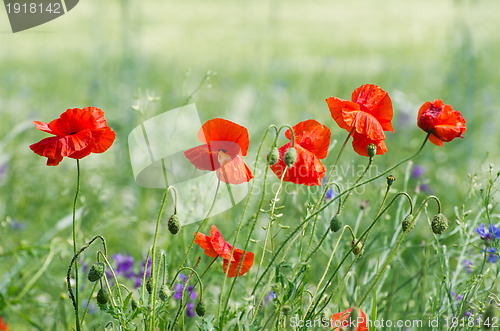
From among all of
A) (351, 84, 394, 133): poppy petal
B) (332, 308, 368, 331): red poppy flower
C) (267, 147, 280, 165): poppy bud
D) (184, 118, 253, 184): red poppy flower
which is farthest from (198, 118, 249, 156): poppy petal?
(332, 308, 368, 331): red poppy flower

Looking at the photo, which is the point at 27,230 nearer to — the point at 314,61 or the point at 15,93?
the point at 15,93

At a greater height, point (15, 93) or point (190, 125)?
point (15, 93)

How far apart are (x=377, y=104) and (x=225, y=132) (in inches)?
10.3

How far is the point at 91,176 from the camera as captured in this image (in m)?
2.64

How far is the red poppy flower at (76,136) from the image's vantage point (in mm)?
842

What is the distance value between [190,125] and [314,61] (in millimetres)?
2852

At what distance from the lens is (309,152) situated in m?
0.95

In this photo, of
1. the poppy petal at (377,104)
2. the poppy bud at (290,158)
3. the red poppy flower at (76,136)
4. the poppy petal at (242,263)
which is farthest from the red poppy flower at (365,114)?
the red poppy flower at (76,136)

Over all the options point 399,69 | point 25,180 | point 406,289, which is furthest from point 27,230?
point 399,69

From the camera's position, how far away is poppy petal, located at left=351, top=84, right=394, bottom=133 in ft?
3.08

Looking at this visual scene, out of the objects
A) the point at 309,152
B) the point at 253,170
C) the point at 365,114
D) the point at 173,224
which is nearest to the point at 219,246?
the point at 173,224

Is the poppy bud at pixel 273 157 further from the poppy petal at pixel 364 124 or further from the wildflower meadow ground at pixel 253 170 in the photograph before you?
the poppy petal at pixel 364 124

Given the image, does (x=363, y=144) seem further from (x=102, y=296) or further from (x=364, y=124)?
(x=102, y=296)

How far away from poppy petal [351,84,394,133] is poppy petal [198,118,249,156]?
21cm
